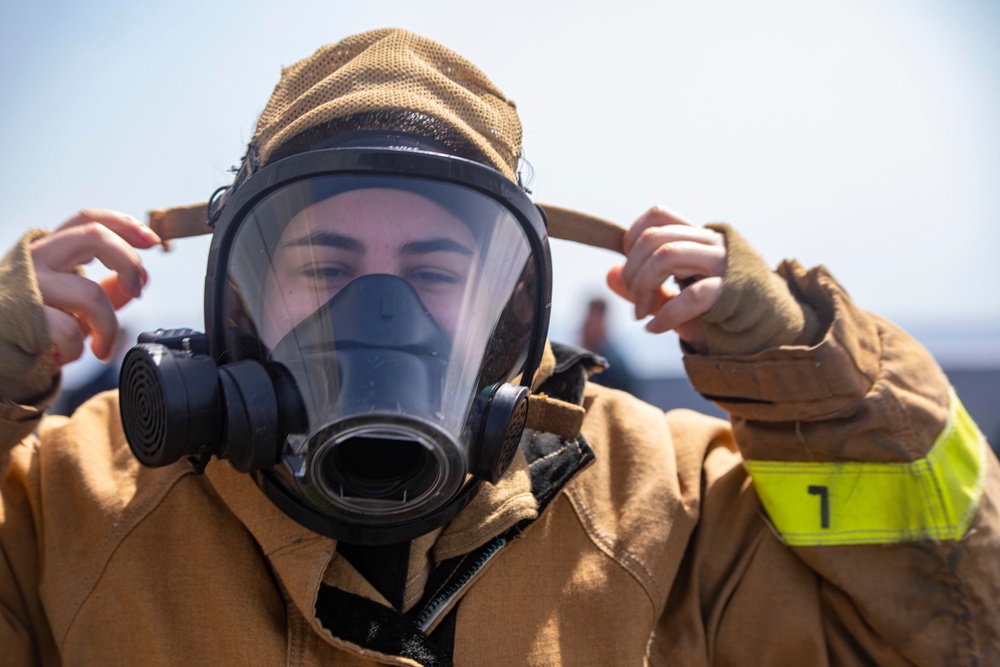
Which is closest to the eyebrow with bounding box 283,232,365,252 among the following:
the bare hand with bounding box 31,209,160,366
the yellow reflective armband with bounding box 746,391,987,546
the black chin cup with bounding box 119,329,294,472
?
the black chin cup with bounding box 119,329,294,472

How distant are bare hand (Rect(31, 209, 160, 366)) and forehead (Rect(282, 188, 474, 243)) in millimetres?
415

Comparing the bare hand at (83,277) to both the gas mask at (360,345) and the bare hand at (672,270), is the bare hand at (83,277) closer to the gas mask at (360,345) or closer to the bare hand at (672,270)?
the gas mask at (360,345)

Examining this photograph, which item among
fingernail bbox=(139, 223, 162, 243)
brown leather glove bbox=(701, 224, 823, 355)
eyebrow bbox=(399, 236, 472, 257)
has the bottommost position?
brown leather glove bbox=(701, 224, 823, 355)

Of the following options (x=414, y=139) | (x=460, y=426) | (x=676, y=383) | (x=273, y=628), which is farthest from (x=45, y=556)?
(x=676, y=383)

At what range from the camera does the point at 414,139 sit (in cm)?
166

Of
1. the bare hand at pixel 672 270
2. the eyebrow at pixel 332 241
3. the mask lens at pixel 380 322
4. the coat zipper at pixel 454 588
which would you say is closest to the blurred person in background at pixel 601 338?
the bare hand at pixel 672 270

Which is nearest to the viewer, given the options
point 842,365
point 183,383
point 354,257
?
point 183,383

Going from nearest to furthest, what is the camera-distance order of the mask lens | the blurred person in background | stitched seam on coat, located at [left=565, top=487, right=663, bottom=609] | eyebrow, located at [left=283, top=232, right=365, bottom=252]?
the mask lens → eyebrow, located at [left=283, top=232, right=365, bottom=252] → stitched seam on coat, located at [left=565, top=487, right=663, bottom=609] → the blurred person in background

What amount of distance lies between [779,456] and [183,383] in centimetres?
125

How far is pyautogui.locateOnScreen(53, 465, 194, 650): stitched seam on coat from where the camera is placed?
156 centimetres

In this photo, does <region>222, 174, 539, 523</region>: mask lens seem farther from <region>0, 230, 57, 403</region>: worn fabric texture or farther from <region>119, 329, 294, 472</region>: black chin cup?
<region>0, 230, 57, 403</region>: worn fabric texture

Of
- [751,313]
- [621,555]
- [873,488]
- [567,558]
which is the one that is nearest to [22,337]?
[567,558]

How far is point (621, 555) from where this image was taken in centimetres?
171

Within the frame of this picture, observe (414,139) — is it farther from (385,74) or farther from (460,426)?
(460,426)
